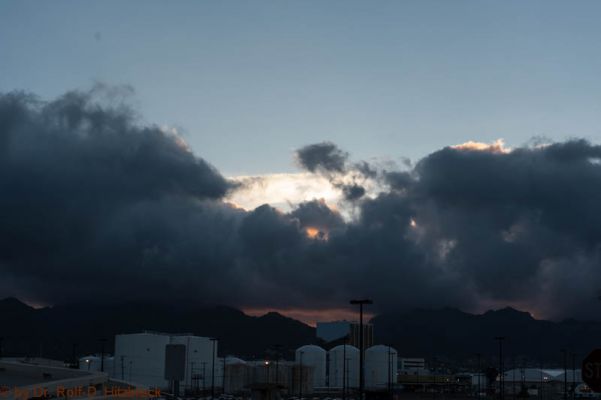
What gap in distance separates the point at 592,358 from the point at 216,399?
539 feet

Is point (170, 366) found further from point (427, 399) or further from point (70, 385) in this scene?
point (427, 399)

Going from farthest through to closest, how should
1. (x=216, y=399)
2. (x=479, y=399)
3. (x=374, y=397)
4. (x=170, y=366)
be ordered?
1. (x=479, y=399)
2. (x=216, y=399)
3. (x=374, y=397)
4. (x=170, y=366)

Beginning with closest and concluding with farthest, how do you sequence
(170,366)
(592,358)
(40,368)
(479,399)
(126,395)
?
(592,358) → (170,366) → (126,395) → (40,368) → (479,399)

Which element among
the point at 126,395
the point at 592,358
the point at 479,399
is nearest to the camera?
the point at 592,358

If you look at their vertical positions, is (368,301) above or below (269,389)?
above

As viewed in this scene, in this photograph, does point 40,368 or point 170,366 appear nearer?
point 170,366

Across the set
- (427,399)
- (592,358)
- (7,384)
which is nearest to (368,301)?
(7,384)

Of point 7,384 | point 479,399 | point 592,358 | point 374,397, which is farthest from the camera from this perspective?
point 479,399

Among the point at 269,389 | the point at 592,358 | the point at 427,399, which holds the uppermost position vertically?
the point at 592,358

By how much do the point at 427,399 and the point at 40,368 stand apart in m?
117

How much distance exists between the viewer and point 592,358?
67.1 ft

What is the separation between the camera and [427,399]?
195 meters

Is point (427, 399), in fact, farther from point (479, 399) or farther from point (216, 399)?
point (216, 399)

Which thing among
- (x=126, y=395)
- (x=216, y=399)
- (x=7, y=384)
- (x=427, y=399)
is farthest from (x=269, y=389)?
(x=427, y=399)
